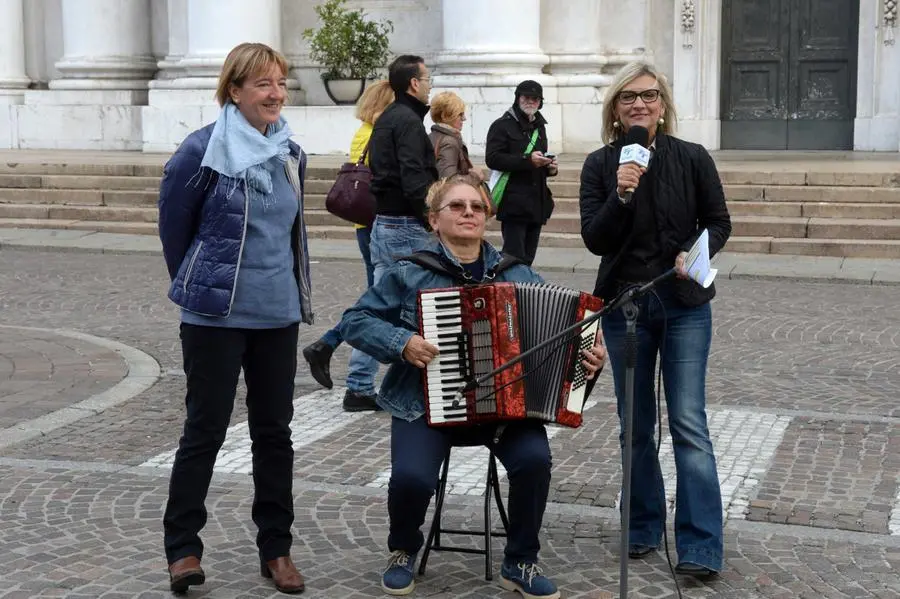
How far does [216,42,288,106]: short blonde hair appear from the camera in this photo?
498 cm

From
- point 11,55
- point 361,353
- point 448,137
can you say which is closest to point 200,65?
point 11,55

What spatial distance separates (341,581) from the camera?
207 inches

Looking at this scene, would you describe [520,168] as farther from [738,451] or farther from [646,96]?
[646,96]

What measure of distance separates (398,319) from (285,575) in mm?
961

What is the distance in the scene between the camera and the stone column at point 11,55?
23.7 meters

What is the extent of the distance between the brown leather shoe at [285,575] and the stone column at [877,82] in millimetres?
16274

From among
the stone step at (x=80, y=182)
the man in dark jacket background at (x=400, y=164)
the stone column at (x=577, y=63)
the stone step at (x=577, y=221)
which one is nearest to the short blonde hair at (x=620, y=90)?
the man in dark jacket background at (x=400, y=164)

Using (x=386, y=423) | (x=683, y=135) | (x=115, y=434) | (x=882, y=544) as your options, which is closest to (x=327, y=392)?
(x=386, y=423)

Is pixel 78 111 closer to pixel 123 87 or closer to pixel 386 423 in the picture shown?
pixel 123 87

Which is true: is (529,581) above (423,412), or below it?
below

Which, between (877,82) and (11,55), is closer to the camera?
(877,82)

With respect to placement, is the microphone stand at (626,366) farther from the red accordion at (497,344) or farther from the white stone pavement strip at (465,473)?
the white stone pavement strip at (465,473)

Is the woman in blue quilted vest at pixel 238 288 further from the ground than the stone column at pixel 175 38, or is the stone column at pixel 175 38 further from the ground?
the stone column at pixel 175 38

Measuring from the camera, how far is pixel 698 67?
2081 cm
